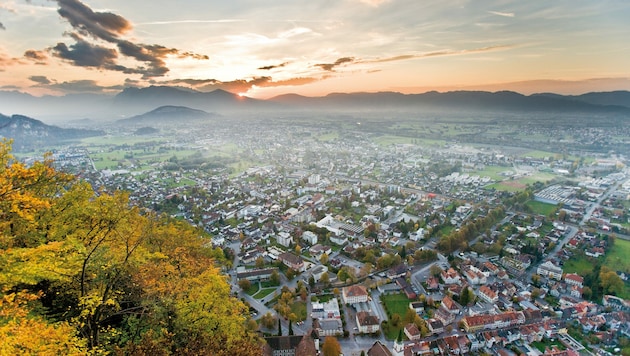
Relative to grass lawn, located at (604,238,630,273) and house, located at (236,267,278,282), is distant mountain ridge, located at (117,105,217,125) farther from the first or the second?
grass lawn, located at (604,238,630,273)

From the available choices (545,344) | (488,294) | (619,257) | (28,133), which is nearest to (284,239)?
(488,294)

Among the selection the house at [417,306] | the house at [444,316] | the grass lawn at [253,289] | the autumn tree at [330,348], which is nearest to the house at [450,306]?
the house at [444,316]

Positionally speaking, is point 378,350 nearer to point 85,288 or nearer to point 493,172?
point 85,288

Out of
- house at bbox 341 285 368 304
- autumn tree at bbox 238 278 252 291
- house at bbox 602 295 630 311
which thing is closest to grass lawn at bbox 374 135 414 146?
house at bbox 602 295 630 311

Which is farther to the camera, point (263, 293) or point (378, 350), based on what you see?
point (263, 293)

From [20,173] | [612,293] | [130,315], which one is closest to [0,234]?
[20,173]

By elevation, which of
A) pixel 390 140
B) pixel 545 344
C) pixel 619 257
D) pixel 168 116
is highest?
pixel 168 116
